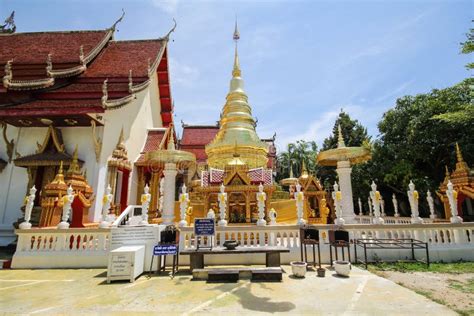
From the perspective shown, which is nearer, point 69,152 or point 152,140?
point 69,152

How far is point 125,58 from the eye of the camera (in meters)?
17.1

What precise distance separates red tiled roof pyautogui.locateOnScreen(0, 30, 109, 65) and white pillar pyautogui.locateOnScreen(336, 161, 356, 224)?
48.5ft

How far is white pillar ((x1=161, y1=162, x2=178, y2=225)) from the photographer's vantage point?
9.65 metres

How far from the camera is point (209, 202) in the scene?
44.3 feet

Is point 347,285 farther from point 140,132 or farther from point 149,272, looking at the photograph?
point 140,132

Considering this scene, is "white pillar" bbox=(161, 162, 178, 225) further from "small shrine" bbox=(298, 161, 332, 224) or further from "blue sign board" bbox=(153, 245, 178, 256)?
"small shrine" bbox=(298, 161, 332, 224)

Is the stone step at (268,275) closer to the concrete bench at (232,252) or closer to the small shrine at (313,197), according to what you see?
the concrete bench at (232,252)

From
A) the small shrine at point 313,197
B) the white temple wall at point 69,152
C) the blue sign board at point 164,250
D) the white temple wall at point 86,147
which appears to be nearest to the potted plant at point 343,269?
the blue sign board at point 164,250

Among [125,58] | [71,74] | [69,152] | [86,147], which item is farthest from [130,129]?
[125,58]

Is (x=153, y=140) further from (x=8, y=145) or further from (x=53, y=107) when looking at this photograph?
(x=8, y=145)

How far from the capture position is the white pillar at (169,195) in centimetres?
965

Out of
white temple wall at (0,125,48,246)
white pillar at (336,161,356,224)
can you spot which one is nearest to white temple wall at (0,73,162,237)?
white temple wall at (0,125,48,246)

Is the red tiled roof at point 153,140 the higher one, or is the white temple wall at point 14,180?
the red tiled roof at point 153,140

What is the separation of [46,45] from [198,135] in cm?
1632
